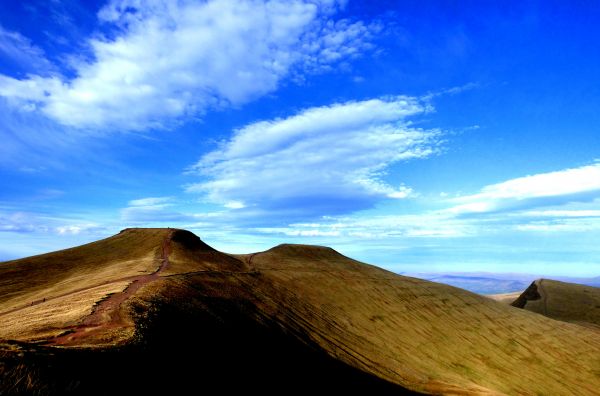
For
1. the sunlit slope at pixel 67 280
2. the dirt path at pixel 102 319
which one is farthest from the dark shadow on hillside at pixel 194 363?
the sunlit slope at pixel 67 280

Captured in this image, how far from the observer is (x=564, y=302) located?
343ft

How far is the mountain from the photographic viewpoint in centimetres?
1412

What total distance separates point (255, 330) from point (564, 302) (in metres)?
110

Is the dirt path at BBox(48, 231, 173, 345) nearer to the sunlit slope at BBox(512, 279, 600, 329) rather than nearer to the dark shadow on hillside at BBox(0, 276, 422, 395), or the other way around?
the dark shadow on hillside at BBox(0, 276, 422, 395)

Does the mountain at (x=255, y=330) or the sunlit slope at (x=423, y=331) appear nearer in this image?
the mountain at (x=255, y=330)

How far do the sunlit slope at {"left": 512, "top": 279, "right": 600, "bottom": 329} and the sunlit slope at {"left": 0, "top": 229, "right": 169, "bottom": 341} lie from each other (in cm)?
9729

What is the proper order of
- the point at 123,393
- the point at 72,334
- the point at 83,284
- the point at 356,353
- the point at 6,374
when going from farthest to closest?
1. the point at 356,353
2. the point at 83,284
3. the point at 72,334
4. the point at 123,393
5. the point at 6,374

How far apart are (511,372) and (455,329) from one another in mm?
10533

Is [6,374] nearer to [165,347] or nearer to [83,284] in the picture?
[165,347]

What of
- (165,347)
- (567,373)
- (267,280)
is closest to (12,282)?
(267,280)

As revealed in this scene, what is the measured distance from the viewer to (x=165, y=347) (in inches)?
649

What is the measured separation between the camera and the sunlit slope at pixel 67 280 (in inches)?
715

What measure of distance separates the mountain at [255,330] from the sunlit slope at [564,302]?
58.1 feet

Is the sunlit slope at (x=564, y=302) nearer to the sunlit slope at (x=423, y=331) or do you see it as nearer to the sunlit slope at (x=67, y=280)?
the sunlit slope at (x=423, y=331)
